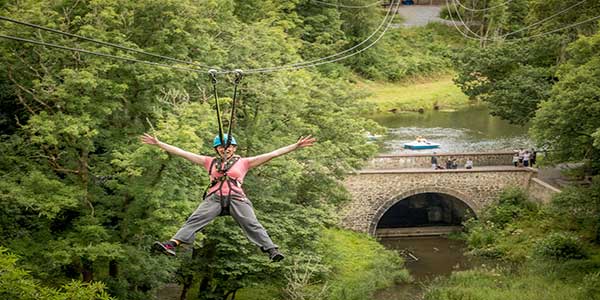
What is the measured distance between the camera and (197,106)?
18.6 metres

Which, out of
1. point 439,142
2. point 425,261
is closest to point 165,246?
point 425,261

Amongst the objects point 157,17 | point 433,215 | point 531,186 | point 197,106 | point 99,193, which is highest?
point 157,17

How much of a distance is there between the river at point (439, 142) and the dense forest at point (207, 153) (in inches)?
38.9

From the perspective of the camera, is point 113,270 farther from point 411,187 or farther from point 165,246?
point 411,187

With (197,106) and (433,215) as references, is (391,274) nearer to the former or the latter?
(433,215)

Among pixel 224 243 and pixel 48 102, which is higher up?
pixel 48 102

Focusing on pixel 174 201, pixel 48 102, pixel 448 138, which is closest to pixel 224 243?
pixel 174 201

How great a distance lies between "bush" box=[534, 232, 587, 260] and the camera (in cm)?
2781

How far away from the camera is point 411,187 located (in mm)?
33688

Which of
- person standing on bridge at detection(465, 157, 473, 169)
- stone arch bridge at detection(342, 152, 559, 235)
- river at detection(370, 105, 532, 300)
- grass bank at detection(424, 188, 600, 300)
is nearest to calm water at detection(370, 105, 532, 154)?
river at detection(370, 105, 532, 300)

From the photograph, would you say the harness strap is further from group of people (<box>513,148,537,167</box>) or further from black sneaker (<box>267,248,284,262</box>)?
group of people (<box>513,148,537,167</box>)

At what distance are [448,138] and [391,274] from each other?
58.7ft

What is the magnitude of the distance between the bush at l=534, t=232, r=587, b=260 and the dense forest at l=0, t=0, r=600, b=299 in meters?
0.06

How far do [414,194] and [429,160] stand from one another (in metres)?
1.80
